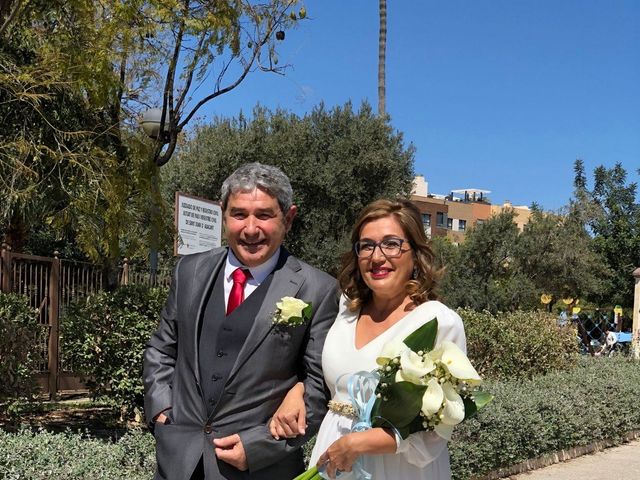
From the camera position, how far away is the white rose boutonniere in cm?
266

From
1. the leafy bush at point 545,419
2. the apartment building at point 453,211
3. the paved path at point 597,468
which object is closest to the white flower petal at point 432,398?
the leafy bush at point 545,419

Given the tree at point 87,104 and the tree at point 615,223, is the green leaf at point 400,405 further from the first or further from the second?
the tree at point 615,223

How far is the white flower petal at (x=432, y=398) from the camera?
2.21 m

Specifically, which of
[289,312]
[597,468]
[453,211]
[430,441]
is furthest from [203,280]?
[453,211]

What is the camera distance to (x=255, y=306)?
9.14 feet

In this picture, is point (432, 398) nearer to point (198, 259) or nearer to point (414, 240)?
point (414, 240)

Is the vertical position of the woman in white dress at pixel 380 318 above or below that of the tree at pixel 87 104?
below

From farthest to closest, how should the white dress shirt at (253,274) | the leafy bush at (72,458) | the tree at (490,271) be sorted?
the tree at (490,271)
the leafy bush at (72,458)
the white dress shirt at (253,274)

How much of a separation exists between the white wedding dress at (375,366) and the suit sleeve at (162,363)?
620 millimetres

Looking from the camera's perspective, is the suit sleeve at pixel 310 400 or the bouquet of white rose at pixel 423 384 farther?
the suit sleeve at pixel 310 400

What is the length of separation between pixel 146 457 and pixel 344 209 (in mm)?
17902

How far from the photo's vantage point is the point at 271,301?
2.78 meters

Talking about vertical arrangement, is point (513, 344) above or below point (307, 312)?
below

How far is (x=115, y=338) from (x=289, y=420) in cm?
459
